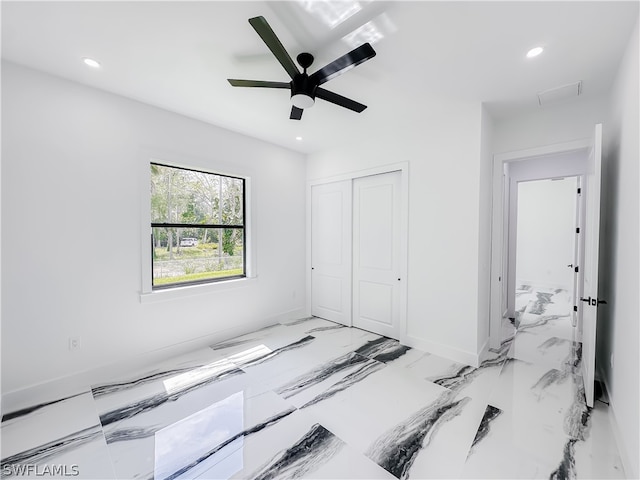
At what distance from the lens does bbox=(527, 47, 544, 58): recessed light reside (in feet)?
6.11

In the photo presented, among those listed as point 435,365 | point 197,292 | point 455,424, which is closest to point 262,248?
point 197,292

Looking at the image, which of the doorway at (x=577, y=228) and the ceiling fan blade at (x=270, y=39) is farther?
the doorway at (x=577, y=228)

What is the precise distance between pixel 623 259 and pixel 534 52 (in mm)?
1574

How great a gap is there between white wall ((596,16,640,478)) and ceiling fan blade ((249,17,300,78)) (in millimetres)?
2109

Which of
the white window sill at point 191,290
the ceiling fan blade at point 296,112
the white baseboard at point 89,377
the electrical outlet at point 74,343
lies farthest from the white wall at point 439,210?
the electrical outlet at point 74,343

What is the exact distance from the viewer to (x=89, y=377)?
2.42m

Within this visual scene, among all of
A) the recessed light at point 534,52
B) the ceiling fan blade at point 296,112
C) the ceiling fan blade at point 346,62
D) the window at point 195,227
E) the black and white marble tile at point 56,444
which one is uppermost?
the recessed light at point 534,52

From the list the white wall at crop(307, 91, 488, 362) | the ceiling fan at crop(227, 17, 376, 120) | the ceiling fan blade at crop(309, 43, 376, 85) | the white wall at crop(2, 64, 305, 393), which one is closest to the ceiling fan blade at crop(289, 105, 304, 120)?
the ceiling fan at crop(227, 17, 376, 120)

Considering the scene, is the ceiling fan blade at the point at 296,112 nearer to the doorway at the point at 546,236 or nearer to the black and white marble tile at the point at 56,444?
the black and white marble tile at the point at 56,444

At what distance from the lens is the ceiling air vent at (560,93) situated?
2.33 meters

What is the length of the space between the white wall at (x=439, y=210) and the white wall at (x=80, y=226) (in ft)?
7.45

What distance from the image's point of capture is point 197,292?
10.3 ft

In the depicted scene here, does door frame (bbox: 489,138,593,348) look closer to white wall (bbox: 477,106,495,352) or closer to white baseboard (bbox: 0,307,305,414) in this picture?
white wall (bbox: 477,106,495,352)

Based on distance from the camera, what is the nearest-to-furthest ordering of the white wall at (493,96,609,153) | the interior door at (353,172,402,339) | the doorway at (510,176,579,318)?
the white wall at (493,96,609,153), the interior door at (353,172,402,339), the doorway at (510,176,579,318)
